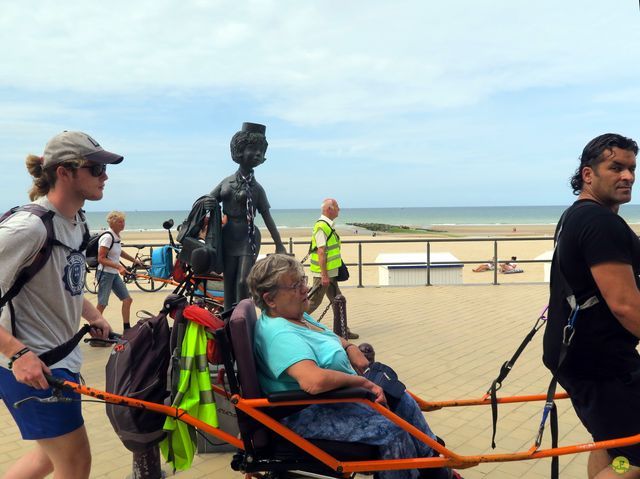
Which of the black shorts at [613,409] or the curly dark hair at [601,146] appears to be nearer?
the black shorts at [613,409]

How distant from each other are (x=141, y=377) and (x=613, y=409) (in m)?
2.05

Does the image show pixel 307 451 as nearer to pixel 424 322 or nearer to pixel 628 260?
pixel 628 260

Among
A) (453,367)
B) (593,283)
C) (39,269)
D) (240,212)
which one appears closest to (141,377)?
(39,269)

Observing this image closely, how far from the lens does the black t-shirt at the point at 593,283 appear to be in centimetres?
228

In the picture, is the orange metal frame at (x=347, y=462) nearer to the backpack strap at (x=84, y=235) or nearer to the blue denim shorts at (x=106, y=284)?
the backpack strap at (x=84, y=235)

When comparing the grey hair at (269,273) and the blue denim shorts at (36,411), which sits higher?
the grey hair at (269,273)

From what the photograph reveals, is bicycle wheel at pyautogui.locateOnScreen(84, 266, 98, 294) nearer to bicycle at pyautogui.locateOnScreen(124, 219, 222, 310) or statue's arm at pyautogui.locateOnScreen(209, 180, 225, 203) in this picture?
bicycle at pyautogui.locateOnScreen(124, 219, 222, 310)

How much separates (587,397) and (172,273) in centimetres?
469

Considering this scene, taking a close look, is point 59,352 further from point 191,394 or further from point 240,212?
point 240,212

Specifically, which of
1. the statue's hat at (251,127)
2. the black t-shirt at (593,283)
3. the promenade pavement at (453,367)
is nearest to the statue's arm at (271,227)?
the statue's hat at (251,127)

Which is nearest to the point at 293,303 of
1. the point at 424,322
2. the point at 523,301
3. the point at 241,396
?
the point at 241,396

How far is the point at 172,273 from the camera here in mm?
6195

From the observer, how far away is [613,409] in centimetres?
236

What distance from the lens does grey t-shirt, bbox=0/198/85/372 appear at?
7.08 ft
